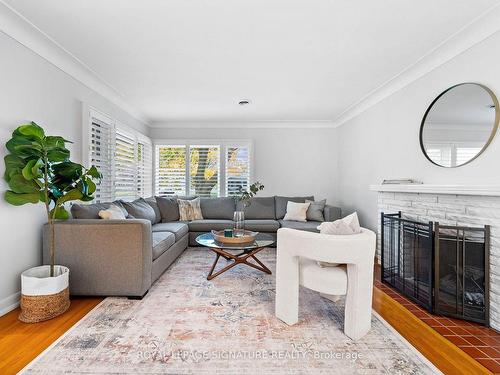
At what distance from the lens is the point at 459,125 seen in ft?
8.59

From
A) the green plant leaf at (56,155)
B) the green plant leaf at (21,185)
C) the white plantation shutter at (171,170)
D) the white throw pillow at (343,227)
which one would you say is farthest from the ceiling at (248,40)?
the white plantation shutter at (171,170)

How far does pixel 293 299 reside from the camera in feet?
7.26

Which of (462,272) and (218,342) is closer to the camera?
(218,342)

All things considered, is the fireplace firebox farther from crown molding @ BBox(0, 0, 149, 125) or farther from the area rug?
crown molding @ BBox(0, 0, 149, 125)

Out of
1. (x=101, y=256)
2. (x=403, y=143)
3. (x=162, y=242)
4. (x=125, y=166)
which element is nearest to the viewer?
(x=101, y=256)

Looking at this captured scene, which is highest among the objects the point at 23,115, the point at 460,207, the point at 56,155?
the point at 23,115

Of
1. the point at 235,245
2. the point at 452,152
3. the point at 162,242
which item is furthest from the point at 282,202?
the point at 452,152

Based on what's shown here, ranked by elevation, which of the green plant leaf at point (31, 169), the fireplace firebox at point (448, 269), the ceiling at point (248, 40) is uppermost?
the ceiling at point (248, 40)

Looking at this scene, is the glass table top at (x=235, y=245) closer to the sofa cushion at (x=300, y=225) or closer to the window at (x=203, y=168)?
the sofa cushion at (x=300, y=225)

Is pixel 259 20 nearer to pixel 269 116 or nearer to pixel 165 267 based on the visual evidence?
pixel 165 267

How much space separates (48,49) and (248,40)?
204 centimetres

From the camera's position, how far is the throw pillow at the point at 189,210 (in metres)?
5.11

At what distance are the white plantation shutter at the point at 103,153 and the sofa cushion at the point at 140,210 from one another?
1.04ft

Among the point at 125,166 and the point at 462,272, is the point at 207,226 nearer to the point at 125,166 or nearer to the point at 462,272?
the point at 125,166
